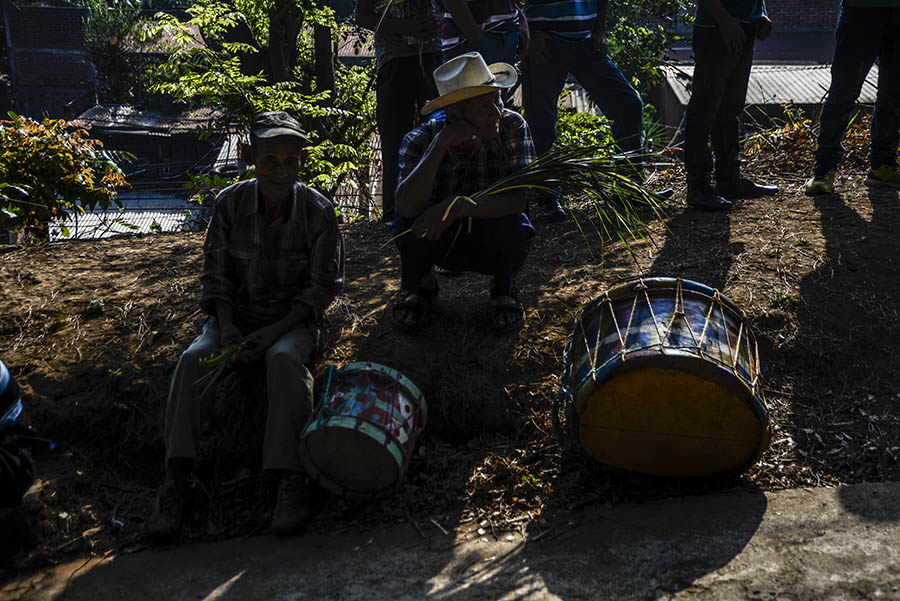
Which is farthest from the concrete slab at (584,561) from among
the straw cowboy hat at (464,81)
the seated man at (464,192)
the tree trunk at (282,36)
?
the tree trunk at (282,36)

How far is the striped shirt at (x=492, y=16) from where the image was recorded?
4.50 metres

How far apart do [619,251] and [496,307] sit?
129 centimetres

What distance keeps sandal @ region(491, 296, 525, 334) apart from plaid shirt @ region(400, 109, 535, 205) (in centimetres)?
58

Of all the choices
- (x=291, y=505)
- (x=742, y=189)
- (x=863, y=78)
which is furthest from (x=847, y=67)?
(x=291, y=505)

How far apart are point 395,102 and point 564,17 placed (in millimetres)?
1372

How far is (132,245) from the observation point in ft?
18.4

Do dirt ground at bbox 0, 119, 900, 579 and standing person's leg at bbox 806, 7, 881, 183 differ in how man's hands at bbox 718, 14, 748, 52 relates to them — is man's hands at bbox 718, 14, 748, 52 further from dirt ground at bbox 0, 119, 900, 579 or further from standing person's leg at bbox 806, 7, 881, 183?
dirt ground at bbox 0, 119, 900, 579

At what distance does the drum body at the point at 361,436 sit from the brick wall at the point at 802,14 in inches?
1034

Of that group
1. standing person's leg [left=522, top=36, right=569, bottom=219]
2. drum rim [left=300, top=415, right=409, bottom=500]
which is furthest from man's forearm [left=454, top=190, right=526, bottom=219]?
standing person's leg [left=522, top=36, right=569, bottom=219]

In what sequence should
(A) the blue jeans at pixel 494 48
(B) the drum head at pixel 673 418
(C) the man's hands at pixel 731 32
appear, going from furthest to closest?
(C) the man's hands at pixel 731 32 < (A) the blue jeans at pixel 494 48 < (B) the drum head at pixel 673 418

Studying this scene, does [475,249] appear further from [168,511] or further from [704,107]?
[704,107]

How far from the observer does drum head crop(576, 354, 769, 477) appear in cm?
281

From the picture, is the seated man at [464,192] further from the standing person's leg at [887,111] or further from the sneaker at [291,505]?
the standing person's leg at [887,111]

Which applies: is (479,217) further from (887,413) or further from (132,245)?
(132,245)
